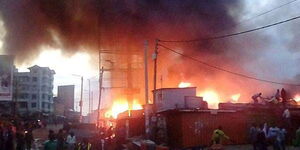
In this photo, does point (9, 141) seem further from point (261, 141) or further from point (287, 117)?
point (287, 117)

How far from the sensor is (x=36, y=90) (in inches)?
3238

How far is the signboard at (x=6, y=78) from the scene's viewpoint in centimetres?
1749

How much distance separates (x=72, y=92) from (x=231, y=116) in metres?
45.7

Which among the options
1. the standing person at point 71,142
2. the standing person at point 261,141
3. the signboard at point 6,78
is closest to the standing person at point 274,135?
the standing person at point 261,141

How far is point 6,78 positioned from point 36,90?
66789mm

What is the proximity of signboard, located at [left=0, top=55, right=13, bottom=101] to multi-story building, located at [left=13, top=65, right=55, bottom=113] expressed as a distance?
60.9 meters

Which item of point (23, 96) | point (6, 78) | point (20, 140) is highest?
point (23, 96)

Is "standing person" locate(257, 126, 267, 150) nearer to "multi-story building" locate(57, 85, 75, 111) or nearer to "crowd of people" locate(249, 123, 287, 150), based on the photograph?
"crowd of people" locate(249, 123, 287, 150)

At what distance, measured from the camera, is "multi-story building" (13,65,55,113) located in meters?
78.5

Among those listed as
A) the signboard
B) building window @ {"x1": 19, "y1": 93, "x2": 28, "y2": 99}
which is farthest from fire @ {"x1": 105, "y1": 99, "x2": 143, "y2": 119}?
building window @ {"x1": 19, "y1": 93, "x2": 28, "y2": 99}

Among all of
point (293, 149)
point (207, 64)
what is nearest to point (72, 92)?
point (207, 64)

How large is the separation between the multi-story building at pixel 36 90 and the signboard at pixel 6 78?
200 ft

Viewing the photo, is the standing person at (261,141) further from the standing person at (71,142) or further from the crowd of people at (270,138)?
the standing person at (71,142)

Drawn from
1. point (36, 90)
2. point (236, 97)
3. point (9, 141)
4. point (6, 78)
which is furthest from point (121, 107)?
point (36, 90)
